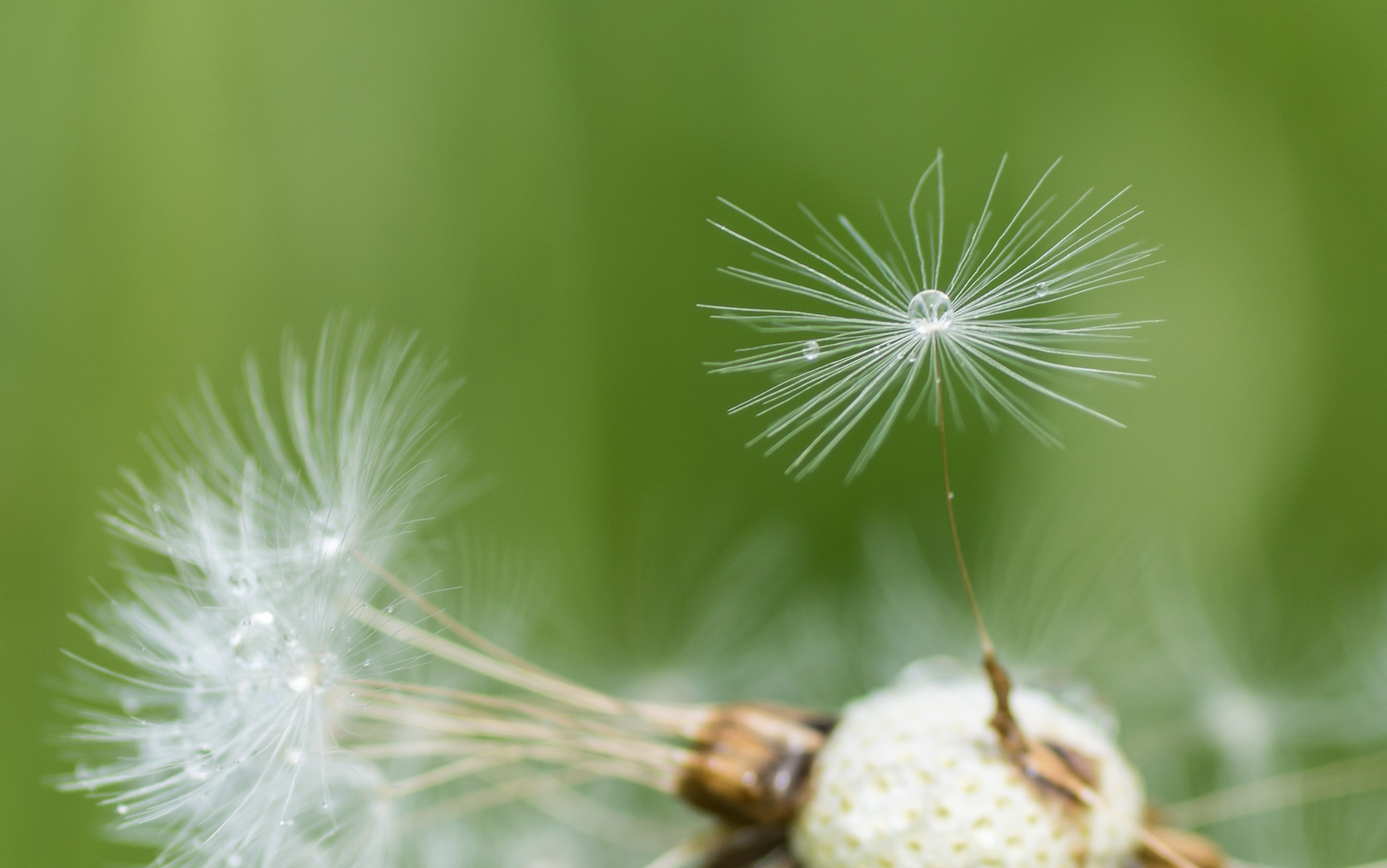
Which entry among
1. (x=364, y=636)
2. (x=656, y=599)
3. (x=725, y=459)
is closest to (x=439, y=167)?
(x=725, y=459)

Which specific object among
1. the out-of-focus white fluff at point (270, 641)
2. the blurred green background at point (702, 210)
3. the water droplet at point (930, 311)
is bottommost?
the out-of-focus white fluff at point (270, 641)

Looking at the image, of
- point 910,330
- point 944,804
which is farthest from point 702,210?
point 944,804

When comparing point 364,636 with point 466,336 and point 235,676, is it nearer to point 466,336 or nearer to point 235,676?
point 235,676

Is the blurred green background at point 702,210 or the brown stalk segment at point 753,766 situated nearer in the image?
the brown stalk segment at point 753,766

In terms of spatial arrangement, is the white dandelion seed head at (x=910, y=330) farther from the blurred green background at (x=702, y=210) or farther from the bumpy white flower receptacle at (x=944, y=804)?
the blurred green background at (x=702, y=210)

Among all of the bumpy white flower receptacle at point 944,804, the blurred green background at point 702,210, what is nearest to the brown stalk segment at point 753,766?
the bumpy white flower receptacle at point 944,804

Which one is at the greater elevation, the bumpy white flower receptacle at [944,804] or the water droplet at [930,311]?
the water droplet at [930,311]

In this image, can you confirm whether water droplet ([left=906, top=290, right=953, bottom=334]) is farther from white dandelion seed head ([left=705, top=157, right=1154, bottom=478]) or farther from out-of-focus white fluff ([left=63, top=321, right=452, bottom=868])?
out-of-focus white fluff ([left=63, top=321, right=452, bottom=868])

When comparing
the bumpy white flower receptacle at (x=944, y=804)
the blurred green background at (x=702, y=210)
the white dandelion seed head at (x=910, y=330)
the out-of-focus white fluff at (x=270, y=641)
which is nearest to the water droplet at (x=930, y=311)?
the white dandelion seed head at (x=910, y=330)
